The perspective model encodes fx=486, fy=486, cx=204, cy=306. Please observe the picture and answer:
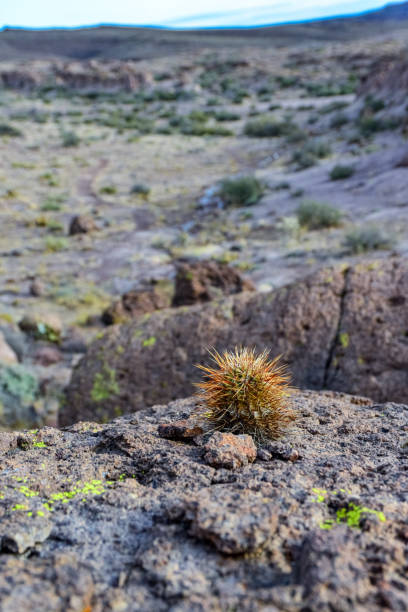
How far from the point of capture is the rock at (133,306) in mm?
8148

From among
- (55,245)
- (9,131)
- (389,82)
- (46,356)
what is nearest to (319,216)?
(55,245)

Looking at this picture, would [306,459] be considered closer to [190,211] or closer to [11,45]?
[190,211]

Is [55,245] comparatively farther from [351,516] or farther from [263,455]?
[351,516]

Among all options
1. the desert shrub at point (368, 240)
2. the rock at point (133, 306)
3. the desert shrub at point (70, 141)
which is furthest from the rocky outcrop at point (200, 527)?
the desert shrub at point (70, 141)

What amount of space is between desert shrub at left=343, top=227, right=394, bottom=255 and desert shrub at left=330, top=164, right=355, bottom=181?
5840mm

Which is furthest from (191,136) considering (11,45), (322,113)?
(11,45)

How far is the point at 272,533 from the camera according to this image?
67.1 inches

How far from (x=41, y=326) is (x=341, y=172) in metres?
10.8

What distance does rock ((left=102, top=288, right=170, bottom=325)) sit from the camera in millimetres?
8148

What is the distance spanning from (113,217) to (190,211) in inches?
93.1

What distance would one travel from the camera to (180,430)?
2.72 meters

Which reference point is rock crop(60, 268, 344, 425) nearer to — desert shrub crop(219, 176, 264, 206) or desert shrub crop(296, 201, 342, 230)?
desert shrub crop(296, 201, 342, 230)

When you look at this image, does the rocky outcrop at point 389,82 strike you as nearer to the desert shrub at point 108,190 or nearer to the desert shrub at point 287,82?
the desert shrub at point 108,190

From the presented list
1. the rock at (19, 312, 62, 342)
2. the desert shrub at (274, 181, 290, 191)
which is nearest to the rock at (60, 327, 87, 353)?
the rock at (19, 312, 62, 342)
